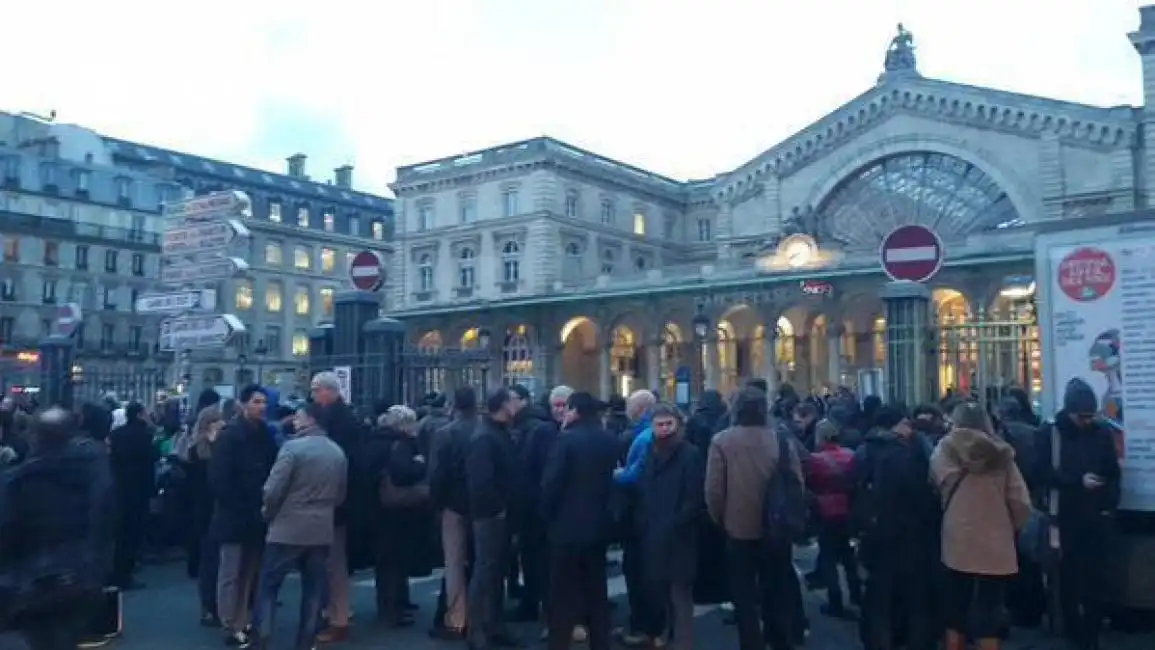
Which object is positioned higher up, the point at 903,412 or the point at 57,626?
the point at 903,412

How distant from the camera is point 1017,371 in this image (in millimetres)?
13656

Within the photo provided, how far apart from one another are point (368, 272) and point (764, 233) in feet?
125

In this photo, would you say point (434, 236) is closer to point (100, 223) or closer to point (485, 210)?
point (485, 210)

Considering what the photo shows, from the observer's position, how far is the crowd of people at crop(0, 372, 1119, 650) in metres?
7.06

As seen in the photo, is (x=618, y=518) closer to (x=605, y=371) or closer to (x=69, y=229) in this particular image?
(x=605, y=371)

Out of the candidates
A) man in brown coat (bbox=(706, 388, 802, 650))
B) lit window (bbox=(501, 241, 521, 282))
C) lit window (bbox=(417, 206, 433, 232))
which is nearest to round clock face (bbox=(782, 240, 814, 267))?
lit window (bbox=(501, 241, 521, 282))

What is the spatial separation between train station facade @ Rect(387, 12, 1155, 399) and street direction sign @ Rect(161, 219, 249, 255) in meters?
20.6

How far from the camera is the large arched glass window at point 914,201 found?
43.2 m

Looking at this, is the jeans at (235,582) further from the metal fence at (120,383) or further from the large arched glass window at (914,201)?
the large arched glass window at (914,201)

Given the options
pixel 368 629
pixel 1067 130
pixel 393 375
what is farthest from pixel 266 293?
pixel 368 629

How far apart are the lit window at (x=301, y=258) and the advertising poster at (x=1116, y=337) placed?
198 ft

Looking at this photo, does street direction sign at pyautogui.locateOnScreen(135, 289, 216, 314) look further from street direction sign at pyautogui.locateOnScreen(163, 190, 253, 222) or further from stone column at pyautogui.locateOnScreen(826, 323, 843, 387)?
stone column at pyautogui.locateOnScreen(826, 323, 843, 387)

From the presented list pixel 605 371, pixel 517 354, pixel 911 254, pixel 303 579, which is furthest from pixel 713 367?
pixel 303 579

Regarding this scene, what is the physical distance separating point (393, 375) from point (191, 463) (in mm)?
3502
